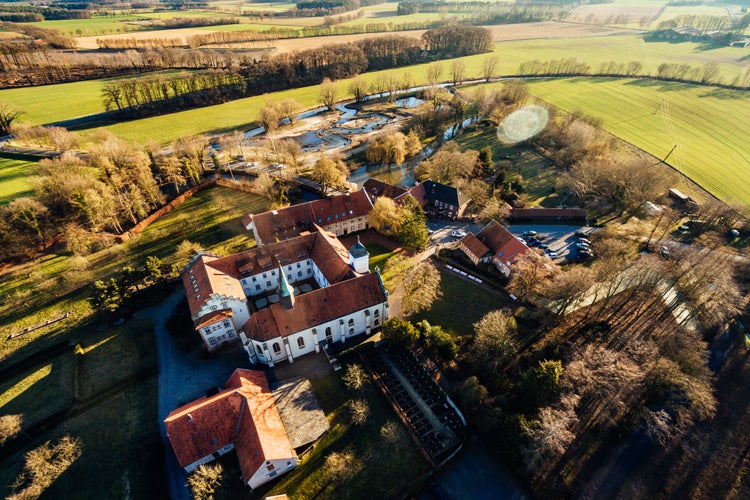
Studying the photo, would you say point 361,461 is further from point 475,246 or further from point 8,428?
point 475,246

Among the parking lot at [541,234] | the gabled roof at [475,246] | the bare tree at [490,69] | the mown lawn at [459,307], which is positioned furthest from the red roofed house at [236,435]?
the bare tree at [490,69]

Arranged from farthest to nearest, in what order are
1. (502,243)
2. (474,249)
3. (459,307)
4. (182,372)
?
(474,249) < (502,243) < (459,307) < (182,372)

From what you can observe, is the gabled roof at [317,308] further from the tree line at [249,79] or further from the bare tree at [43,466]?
the tree line at [249,79]

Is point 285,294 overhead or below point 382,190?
overhead

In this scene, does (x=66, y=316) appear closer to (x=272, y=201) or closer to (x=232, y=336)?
(x=232, y=336)

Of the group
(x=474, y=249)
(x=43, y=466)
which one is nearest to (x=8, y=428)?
(x=43, y=466)

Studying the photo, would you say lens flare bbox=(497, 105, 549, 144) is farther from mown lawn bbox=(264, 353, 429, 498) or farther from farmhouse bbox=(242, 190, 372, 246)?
mown lawn bbox=(264, 353, 429, 498)
